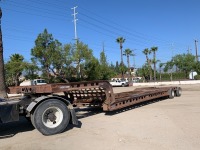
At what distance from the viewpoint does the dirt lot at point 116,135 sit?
22.3 ft

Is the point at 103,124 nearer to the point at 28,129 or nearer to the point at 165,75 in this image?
the point at 28,129

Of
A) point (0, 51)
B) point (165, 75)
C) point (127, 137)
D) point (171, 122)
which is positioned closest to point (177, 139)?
point (127, 137)

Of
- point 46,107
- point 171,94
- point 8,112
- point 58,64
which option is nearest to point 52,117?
point 46,107

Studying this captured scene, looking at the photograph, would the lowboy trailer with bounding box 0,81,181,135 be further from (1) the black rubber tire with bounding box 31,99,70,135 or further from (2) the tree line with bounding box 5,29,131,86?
(2) the tree line with bounding box 5,29,131,86

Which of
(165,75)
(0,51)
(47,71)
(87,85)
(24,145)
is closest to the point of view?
(24,145)

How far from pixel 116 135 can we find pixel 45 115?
2100 mm

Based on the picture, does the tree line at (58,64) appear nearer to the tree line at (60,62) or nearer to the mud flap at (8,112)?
the tree line at (60,62)

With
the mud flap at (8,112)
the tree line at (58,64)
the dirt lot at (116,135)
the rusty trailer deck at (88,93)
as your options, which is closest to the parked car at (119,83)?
the tree line at (58,64)

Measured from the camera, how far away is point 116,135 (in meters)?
7.80

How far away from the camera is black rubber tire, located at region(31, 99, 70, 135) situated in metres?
8.02

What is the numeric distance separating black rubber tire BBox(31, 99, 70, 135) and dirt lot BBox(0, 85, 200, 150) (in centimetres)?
21

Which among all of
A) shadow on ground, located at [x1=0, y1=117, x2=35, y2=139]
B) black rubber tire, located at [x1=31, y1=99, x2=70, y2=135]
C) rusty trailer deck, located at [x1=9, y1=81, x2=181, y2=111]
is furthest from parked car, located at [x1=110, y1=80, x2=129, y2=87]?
black rubber tire, located at [x1=31, y1=99, x2=70, y2=135]

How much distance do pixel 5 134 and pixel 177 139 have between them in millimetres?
4829

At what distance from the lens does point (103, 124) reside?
31.2 feet
